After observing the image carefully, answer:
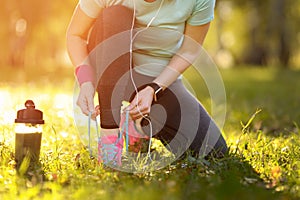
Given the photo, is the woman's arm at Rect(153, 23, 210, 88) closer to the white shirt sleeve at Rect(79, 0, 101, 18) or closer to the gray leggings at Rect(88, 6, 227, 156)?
the gray leggings at Rect(88, 6, 227, 156)

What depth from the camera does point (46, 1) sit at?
69.2 feet

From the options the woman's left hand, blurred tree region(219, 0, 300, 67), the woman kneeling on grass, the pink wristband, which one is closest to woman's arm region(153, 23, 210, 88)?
the woman kneeling on grass

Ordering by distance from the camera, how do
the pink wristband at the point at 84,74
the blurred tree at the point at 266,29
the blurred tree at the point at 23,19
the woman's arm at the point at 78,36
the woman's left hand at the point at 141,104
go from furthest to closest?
the blurred tree at the point at 23,19
the blurred tree at the point at 266,29
the woman's arm at the point at 78,36
the pink wristband at the point at 84,74
the woman's left hand at the point at 141,104

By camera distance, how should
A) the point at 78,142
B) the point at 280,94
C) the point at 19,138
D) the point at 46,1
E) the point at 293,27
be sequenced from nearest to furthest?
the point at 19,138
the point at 78,142
the point at 280,94
the point at 46,1
the point at 293,27

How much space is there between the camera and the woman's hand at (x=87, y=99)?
313cm

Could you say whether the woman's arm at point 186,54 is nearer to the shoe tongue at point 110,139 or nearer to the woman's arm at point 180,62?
the woman's arm at point 180,62

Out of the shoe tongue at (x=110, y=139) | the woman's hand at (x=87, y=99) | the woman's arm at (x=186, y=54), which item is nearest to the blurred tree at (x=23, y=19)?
the woman's arm at (x=186, y=54)

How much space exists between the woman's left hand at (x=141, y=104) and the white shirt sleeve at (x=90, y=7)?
0.59 meters

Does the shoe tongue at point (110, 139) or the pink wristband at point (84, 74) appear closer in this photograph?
the shoe tongue at point (110, 139)

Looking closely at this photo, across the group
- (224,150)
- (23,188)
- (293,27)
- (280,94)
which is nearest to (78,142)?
(224,150)

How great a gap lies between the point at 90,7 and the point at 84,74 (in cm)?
40

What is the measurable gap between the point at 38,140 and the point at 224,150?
110cm

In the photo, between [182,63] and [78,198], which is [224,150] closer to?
[182,63]

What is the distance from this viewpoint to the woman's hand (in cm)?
313
